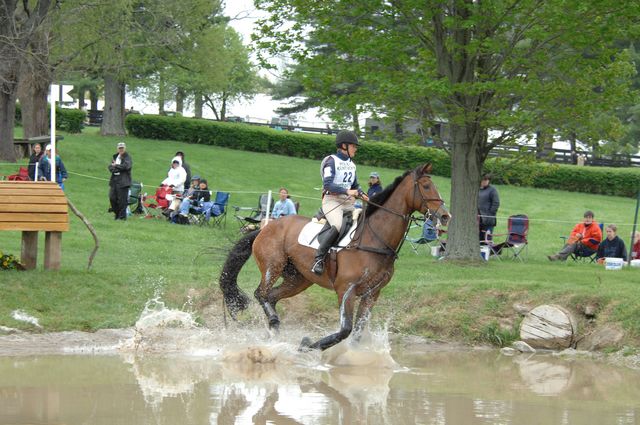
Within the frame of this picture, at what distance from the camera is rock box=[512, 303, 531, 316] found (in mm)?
14539

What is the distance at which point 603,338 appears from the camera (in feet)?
45.1

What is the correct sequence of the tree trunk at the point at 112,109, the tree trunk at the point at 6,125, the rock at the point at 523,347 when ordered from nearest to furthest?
the rock at the point at 523,347, the tree trunk at the point at 6,125, the tree trunk at the point at 112,109

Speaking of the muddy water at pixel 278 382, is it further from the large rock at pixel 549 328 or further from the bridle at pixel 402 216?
the bridle at pixel 402 216

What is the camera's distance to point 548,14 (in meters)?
17.8

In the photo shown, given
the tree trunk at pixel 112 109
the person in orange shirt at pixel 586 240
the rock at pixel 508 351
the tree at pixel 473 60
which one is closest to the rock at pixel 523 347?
the rock at pixel 508 351

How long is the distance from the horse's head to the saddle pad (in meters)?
0.90

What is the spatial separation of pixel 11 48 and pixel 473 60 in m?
16.5

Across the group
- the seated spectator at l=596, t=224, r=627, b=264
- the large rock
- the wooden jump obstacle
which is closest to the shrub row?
the seated spectator at l=596, t=224, r=627, b=264

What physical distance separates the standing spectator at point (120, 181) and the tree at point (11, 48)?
6.63 metres

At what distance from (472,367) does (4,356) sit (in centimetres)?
589

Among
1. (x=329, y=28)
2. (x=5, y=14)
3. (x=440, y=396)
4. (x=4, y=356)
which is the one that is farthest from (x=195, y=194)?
(x=440, y=396)

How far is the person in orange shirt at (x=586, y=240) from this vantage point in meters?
21.6

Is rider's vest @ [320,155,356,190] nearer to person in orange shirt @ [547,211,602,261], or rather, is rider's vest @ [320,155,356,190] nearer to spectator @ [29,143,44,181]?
person in orange shirt @ [547,211,602,261]

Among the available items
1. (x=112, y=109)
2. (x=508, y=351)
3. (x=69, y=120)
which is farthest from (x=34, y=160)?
(x=69, y=120)
